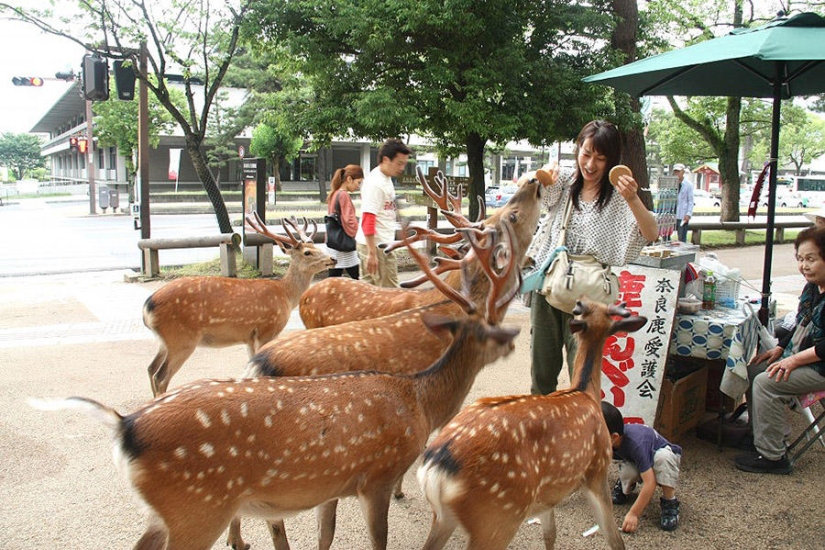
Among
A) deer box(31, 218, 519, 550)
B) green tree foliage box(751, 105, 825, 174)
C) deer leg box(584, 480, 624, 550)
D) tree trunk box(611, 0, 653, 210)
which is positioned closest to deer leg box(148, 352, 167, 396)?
deer box(31, 218, 519, 550)

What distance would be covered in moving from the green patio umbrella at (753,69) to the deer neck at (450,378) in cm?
273

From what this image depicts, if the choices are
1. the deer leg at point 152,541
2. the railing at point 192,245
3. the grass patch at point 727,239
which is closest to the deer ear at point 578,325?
the deer leg at point 152,541

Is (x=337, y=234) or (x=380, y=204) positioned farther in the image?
(x=337, y=234)

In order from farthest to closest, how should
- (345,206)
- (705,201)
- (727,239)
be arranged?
(705,201) → (727,239) → (345,206)

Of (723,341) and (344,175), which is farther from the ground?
(344,175)

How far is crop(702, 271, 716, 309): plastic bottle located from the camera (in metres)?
4.68

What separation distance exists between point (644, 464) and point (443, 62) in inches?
342

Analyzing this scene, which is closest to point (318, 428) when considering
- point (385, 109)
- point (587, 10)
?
point (385, 109)

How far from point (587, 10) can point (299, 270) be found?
→ 803 centimetres

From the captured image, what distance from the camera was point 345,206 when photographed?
657 centimetres

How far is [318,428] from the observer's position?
2613mm

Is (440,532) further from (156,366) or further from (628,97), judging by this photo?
(628,97)

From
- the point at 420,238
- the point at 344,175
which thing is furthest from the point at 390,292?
the point at 344,175

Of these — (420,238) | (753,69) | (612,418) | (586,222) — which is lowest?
(612,418)
